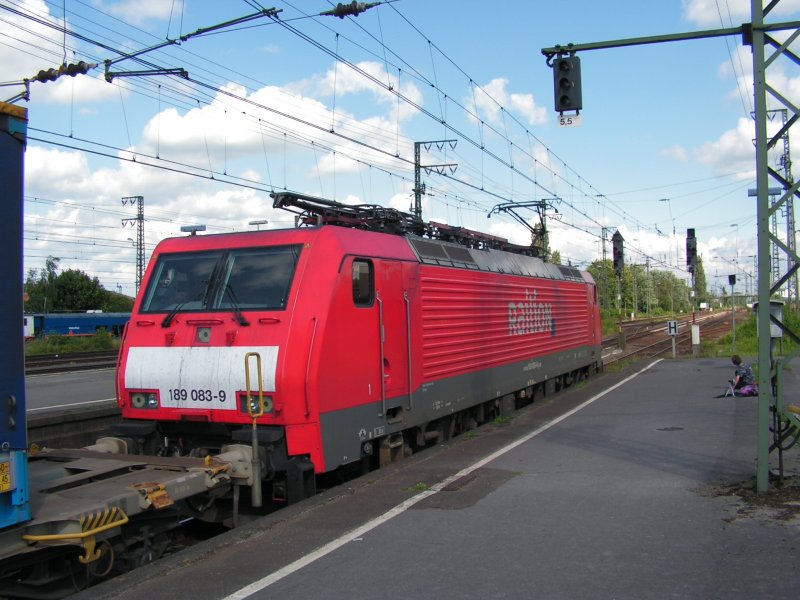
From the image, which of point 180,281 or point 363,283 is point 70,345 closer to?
point 180,281

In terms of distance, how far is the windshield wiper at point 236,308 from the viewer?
7332 mm

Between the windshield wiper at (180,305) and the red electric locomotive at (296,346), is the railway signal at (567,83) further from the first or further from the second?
the windshield wiper at (180,305)

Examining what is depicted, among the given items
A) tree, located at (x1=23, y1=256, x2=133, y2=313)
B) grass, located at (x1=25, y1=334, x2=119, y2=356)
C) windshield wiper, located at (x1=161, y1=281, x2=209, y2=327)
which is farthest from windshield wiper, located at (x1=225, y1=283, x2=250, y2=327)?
tree, located at (x1=23, y1=256, x2=133, y2=313)

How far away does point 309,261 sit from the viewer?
7.46 meters

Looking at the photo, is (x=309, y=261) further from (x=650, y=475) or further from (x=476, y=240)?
(x=476, y=240)

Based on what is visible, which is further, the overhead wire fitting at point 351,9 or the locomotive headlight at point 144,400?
the overhead wire fitting at point 351,9

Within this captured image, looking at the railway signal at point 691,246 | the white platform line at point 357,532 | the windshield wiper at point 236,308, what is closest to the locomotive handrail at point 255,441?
the windshield wiper at point 236,308

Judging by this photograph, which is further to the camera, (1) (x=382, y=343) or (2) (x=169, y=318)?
(1) (x=382, y=343)

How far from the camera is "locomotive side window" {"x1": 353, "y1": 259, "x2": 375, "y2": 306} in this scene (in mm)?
7902

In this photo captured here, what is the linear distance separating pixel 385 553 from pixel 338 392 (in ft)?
7.25

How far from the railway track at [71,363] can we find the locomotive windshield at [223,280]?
2020 cm

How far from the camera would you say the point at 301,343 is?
701 centimetres

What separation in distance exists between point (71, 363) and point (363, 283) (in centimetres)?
2670

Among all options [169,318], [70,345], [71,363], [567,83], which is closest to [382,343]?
[169,318]
